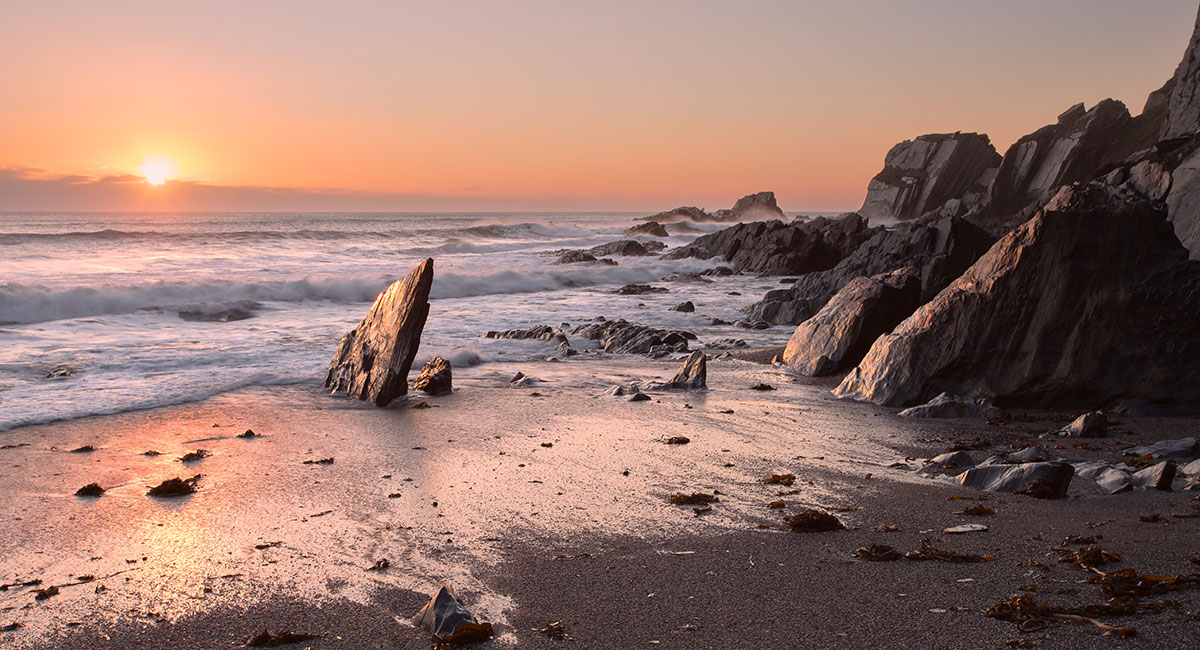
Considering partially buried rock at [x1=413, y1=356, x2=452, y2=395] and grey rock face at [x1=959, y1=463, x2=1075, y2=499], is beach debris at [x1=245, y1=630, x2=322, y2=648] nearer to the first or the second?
grey rock face at [x1=959, y1=463, x2=1075, y2=499]

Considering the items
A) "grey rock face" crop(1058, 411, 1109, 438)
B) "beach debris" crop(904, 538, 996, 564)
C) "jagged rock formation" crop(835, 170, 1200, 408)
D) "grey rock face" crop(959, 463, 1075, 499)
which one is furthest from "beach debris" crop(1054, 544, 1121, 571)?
"jagged rock formation" crop(835, 170, 1200, 408)

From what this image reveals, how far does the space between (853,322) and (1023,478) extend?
15.6 ft

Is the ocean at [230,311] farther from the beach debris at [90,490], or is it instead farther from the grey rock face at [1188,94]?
the grey rock face at [1188,94]

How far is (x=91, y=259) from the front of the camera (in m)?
28.1

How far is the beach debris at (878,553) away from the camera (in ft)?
11.9

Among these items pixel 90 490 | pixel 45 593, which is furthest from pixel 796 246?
pixel 45 593

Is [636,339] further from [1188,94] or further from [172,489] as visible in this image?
[1188,94]

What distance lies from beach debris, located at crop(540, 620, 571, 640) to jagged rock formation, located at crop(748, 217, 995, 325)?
11.2 metres

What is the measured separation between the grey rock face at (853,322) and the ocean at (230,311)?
2621mm

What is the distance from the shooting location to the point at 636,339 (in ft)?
38.6

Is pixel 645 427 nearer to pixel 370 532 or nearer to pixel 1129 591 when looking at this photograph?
pixel 370 532

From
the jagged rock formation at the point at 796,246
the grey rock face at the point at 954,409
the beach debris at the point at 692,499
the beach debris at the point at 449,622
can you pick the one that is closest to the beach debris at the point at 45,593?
the beach debris at the point at 449,622

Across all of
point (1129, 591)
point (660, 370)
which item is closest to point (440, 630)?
point (1129, 591)

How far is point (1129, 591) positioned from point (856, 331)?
6.22m
